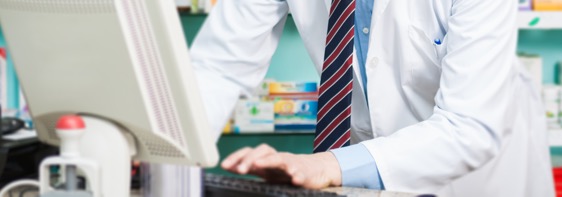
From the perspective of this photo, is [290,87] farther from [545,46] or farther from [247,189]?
[247,189]

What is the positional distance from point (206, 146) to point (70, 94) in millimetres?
204

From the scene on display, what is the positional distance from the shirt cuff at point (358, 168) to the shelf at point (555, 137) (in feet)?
5.36

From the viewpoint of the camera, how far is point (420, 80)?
1704 mm

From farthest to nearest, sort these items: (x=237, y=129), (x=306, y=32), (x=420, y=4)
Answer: (x=237, y=129)
(x=306, y=32)
(x=420, y=4)

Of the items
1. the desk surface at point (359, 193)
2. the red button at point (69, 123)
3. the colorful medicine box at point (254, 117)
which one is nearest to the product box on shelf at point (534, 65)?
the colorful medicine box at point (254, 117)

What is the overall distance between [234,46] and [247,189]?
2.35ft

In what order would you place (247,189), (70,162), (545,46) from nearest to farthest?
(70,162)
(247,189)
(545,46)

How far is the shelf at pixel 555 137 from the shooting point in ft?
9.41

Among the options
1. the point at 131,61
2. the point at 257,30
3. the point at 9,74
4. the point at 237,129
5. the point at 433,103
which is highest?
the point at 131,61

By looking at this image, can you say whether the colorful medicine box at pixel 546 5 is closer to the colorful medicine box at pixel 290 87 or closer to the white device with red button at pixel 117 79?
the colorful medicine box at pixel 290 87

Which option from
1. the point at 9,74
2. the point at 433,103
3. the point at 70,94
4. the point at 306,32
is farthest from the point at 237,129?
the point at 70,94

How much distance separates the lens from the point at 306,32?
188cm

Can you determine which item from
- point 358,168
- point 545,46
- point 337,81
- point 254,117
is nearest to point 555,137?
point 545,46

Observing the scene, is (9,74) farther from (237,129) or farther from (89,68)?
(89,68)
